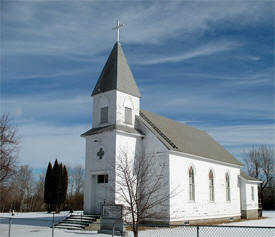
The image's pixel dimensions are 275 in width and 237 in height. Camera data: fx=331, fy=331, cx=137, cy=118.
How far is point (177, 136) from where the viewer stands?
29.9m

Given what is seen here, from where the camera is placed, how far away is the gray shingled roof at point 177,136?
2633cm

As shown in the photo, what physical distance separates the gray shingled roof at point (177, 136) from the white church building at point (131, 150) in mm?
86

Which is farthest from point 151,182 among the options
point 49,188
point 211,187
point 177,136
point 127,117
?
point 49,188

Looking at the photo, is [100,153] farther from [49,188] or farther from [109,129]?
[49,188]

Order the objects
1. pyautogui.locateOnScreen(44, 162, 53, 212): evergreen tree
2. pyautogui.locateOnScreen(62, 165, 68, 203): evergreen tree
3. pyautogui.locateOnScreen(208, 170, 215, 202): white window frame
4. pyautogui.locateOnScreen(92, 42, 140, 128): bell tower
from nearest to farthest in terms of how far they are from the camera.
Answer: pyautogui.locateOnScreen(92, 42, 140, 128): bell tower, pyautogui.locateOnScreen(208, 170, 215, 202): white window frame, pyautogui.locateOnScreen(44, 162, 53, 212): evergreen tree, pyautogui.locateOnScreen(62, 165, 68, 203): evergreen tree

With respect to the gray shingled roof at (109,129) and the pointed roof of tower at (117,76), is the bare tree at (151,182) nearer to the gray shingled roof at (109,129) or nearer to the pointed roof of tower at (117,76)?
the gray shingled roof at (109,129)

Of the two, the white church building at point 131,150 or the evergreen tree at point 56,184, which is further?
the evergreen tree at point 56,184

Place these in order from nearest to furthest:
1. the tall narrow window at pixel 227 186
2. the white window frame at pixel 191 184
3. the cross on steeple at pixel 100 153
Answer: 1. the cross on steeple at pixel 100 153
2. the white window frame at pixel 191 184
3. the tall narrow window at pixel 227 186

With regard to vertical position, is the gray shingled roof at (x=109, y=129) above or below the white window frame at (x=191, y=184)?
above

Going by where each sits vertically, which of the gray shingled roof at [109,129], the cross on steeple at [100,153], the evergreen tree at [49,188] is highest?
the gray shingled roof at [109,129]

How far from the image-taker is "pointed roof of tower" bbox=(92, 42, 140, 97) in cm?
2642

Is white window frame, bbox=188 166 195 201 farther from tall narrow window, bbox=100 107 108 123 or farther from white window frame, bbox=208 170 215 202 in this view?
tall narrow window, bbox=100 107 108 123

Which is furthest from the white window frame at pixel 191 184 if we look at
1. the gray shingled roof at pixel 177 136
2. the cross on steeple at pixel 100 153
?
the cross on steeple at pixel 100 153

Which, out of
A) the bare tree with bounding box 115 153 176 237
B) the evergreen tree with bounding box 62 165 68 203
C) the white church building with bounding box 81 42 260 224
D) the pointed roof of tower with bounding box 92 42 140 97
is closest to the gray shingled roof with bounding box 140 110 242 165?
the white church building with bounding box 81 42 260 224
